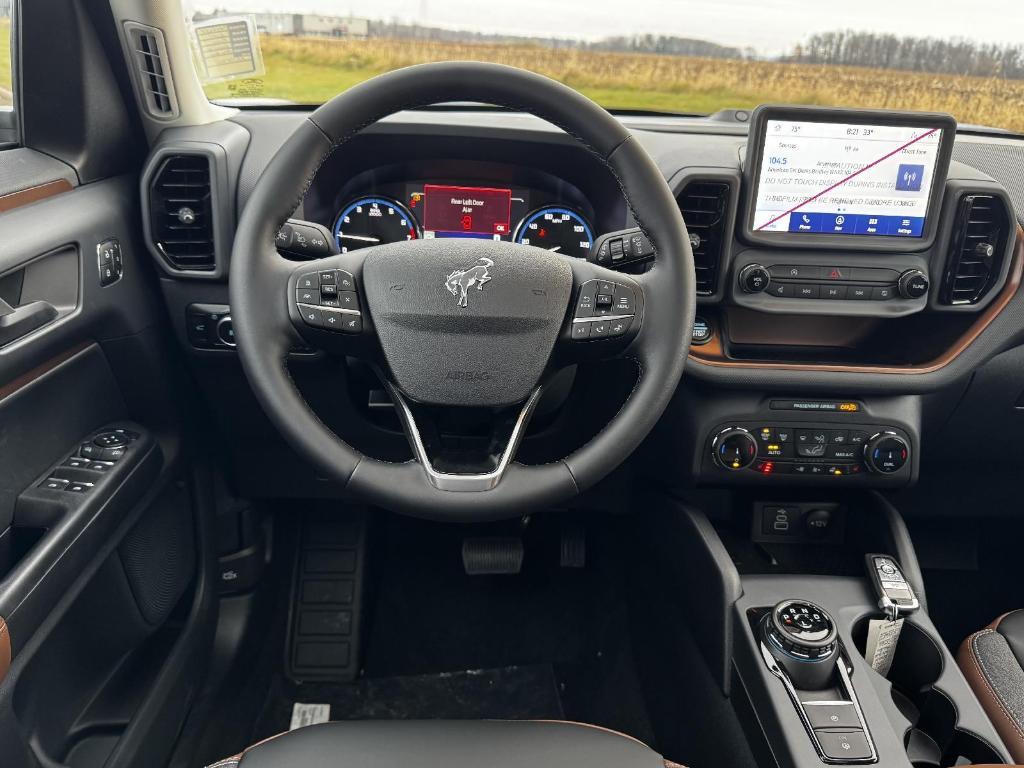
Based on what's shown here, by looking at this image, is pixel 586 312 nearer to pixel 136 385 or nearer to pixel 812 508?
pixel 812 508

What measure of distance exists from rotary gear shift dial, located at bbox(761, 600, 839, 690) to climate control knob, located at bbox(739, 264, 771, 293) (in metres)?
0.60

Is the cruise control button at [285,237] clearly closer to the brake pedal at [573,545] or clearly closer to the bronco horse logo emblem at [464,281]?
the bronco horse logo emblem at [464,281]

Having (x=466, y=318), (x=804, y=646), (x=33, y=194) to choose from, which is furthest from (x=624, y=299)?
(x=33, y=194)

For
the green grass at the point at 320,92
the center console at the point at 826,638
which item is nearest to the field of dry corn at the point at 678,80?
the green grass at the point at 320,92

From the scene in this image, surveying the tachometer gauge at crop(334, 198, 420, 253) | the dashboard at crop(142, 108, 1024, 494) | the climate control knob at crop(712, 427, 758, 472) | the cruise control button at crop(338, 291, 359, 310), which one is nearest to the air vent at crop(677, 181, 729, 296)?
the dashboard at crop(142, 108, 1024, 494)

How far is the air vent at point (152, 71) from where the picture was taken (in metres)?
1.56

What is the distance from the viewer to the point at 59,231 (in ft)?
4.39

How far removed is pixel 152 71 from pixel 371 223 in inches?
19.2

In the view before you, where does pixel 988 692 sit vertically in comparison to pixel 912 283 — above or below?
below

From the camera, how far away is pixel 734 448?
5.34ft

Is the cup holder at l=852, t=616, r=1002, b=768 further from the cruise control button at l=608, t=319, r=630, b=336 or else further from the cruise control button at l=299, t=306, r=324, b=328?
the cruise control button at l=299, t=306, r=324, b=328

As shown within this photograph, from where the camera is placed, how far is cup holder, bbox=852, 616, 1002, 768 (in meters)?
1.27

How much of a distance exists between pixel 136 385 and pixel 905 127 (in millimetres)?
1475

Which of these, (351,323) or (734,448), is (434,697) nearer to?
(734,448)
